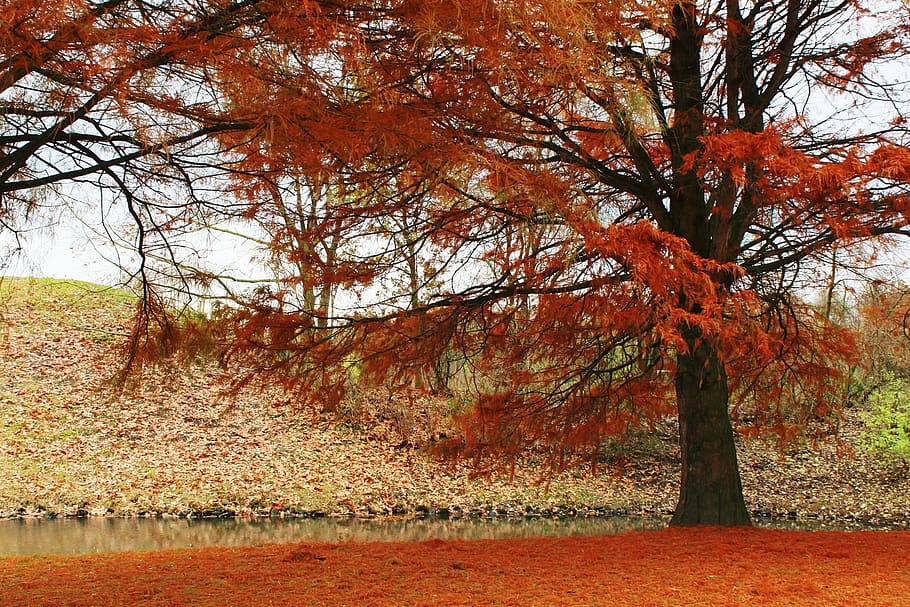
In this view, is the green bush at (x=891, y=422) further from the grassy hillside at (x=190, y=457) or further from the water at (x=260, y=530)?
the grassy hillside at (x=190, y=457)

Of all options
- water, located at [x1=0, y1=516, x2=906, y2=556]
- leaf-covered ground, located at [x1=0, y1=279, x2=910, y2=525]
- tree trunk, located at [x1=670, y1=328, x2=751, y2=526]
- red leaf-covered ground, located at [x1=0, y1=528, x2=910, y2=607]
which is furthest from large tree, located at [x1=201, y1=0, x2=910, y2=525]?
leaf-covered ground, located at [x1=0, y1=279, x2=910, y2=525]

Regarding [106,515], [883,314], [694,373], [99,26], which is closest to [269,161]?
[99,26]

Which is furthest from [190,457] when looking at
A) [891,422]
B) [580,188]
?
[891,422]

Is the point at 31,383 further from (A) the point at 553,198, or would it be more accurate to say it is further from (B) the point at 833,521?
(B) the point at 833,521

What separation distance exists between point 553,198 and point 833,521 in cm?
1209

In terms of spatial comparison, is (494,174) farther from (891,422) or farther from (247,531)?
(891,422)

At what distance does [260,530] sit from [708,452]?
6.67m

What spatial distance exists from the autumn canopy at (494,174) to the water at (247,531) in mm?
3493

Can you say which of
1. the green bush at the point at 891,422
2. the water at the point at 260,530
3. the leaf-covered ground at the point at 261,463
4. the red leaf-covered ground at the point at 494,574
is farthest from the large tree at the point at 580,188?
the green bush at the point at 891,422

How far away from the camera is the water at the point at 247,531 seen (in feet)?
31.8

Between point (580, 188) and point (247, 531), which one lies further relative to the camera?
point (247, 531)

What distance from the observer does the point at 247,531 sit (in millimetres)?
11055

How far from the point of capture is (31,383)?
16859mm

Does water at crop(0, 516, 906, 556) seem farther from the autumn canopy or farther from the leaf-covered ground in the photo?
the autumn canopy
